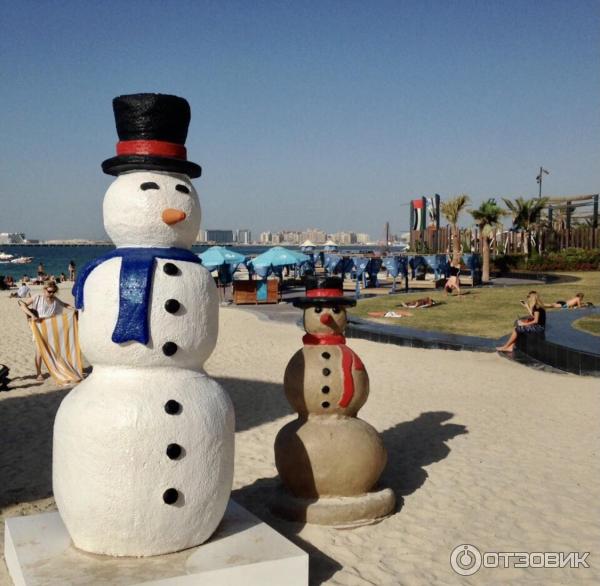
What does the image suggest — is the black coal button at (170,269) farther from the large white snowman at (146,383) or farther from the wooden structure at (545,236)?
the wooden structure at (545,236)

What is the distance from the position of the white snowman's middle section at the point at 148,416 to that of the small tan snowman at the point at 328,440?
1.46 metres

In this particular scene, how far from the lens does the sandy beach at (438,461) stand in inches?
229

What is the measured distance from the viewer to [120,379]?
4.84m

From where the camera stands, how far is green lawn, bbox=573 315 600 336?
16.4 metres

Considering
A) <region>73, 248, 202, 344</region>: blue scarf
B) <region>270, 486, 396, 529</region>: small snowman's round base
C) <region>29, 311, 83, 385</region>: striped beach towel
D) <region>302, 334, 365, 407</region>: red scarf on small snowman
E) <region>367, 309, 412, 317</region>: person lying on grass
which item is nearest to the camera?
<region>73, 248, 202, 344</region>: blue scarf

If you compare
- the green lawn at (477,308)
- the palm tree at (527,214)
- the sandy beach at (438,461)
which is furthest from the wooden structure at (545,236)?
the sandy beach at (438,461)

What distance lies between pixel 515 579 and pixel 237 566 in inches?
94.3

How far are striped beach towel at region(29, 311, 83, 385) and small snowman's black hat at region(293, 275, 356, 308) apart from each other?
6660 mm

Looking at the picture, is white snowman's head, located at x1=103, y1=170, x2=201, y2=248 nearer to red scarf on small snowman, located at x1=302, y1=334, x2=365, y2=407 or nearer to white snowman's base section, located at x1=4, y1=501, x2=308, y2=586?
red scarf on small snowman, located at x1=302, y1=334, x2=365, y2=407

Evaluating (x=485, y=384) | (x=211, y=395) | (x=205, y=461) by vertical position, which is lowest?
(x=485, y=384)

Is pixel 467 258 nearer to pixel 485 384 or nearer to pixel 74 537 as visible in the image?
pixel 485 384

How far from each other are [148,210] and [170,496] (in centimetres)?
210

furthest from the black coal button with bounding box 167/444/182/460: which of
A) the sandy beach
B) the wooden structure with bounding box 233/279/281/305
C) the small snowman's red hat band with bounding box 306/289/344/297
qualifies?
the wooden structure with bounding box 233/279/281/305

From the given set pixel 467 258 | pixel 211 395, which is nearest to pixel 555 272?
pixel 467 258
